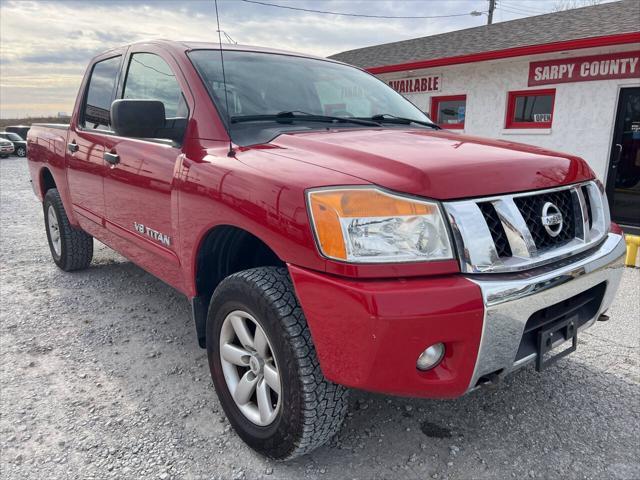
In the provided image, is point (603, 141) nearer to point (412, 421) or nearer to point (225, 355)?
point (412, 421)

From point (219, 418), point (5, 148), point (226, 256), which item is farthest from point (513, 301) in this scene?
point (5, 148)

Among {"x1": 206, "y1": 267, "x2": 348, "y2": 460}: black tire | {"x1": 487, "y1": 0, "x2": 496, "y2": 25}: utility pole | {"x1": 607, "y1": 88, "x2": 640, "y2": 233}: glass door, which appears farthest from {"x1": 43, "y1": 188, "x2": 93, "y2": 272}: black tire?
{"x1": 487, "y1": 0, "x2": 496, "y2": 25}: utility pole

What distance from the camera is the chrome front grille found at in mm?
1723

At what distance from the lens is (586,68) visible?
27.9 feet

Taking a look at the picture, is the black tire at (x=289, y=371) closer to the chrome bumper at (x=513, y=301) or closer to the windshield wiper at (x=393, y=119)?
the chrome bumper at (x=513, y=301)

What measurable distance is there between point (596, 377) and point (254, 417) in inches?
79.4

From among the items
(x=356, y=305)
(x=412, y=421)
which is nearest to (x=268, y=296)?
(x=356, y=305)

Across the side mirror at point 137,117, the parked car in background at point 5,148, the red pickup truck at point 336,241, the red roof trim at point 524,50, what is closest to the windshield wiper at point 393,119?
the red pickup truck at point 336,241

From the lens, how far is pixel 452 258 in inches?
67.3

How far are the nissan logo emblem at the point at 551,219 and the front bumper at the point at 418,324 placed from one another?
0.65ft

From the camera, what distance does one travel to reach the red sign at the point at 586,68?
791 centimetres

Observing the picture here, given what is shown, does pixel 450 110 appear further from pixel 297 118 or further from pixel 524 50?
pixel 297 118

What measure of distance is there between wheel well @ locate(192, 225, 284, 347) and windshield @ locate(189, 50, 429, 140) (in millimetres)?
527

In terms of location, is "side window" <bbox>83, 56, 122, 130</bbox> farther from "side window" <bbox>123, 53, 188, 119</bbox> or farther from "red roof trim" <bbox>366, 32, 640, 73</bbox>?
"red roof trim" <bbox>366, 32, 640, 73</bbox>
